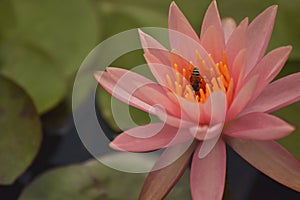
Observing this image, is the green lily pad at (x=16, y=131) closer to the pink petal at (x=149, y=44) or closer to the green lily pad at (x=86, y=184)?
the green lily pad at (x=86, y=184)

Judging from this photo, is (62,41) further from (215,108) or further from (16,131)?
(215,108)

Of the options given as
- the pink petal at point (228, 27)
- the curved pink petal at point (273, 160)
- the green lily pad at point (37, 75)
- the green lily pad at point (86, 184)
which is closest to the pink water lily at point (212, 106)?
the curved pink petal at point (273, 160)

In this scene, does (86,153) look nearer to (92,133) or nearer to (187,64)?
(92,133)

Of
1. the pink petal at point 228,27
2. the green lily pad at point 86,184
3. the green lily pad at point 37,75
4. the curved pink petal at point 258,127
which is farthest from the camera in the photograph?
the green lily pad at point 37,75

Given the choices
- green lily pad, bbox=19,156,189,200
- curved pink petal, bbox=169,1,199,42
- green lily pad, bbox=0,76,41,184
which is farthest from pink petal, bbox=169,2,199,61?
green lily pad, bbox=0,76,41,184

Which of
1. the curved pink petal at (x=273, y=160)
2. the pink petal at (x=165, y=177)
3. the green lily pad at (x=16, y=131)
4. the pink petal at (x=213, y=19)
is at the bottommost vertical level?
the green lily pad at (x=16, y=131)

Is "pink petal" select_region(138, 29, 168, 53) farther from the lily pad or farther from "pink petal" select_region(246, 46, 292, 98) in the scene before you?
the lily pad
